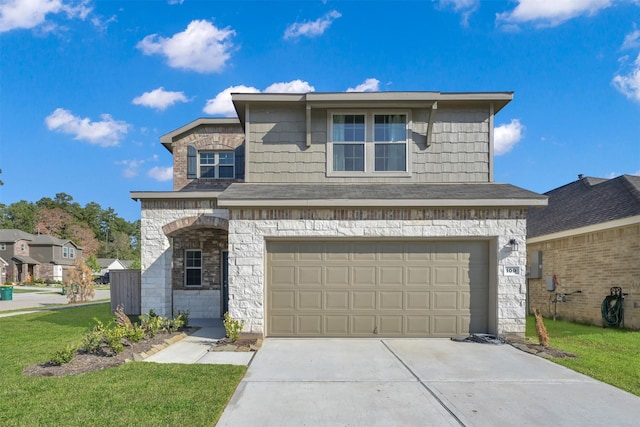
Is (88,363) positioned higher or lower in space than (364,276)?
lower

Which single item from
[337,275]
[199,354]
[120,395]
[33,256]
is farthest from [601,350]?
[33,256]

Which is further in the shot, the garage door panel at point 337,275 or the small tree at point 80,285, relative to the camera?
the small tree at point 80,285

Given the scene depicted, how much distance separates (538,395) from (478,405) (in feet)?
3.33

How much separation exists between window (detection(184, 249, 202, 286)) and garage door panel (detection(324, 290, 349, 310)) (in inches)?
202

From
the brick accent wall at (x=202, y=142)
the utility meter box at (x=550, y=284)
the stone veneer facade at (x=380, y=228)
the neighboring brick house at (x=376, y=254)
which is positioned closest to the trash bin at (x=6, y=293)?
the brick accent wall at (x=202, y=142)

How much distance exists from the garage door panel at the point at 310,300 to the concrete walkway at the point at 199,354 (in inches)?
70.2

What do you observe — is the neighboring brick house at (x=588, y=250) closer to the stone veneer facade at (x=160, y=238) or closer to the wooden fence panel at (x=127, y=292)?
the stone veneer facade at (x=160, y=238)

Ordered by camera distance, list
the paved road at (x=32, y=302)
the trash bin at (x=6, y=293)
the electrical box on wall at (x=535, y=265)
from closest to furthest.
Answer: the electrical box on wall at (x=535, y=265)
the paved road at (x=32, y=302)
the trash bin at (x=6, y=293)

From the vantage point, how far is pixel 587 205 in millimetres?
13430

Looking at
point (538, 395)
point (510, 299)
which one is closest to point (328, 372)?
point (538, 395)

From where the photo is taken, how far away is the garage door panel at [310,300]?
8781 mm

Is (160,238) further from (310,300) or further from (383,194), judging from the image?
(383,194)

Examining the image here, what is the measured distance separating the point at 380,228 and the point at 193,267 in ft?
21.3

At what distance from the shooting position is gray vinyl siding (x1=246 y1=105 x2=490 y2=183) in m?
10.2
